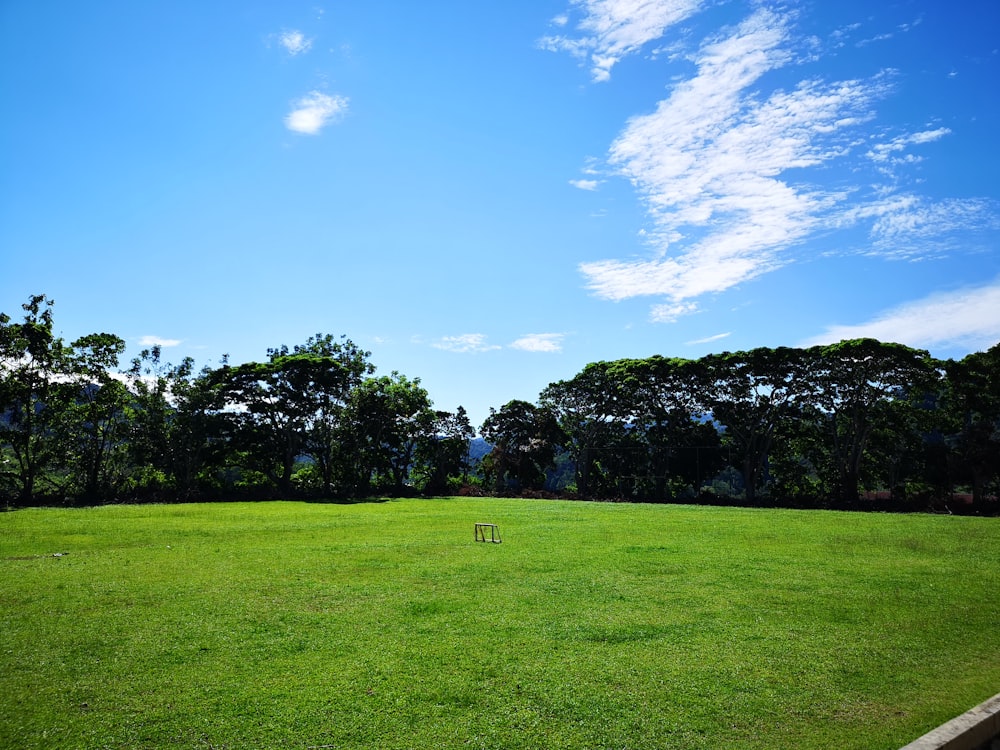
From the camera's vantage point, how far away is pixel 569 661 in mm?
6750

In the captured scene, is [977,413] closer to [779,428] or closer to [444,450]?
[779,428]

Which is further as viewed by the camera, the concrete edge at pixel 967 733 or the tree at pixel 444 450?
the tree at pixel 444 450

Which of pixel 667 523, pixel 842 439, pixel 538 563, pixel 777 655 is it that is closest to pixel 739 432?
pixel 842 439

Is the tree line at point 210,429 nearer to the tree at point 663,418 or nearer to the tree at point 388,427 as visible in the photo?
the tree at point 388,427

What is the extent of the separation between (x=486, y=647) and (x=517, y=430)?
45467mm

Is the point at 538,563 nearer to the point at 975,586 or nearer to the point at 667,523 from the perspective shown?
the point at 975,586

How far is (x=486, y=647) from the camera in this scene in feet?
23.4

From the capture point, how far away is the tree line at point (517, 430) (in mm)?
33125

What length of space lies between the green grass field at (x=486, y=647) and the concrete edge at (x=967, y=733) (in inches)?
25.2

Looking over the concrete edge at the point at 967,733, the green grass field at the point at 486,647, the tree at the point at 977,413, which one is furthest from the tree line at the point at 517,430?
the concrete edge at the point at 967,733

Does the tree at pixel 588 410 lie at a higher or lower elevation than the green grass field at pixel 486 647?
higher

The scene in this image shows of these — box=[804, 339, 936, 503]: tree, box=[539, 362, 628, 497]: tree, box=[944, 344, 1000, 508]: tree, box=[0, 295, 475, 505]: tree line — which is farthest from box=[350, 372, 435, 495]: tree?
box=[944, 344, 1000, 508]: tree

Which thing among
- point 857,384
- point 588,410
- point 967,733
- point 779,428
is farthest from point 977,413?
point 967,733

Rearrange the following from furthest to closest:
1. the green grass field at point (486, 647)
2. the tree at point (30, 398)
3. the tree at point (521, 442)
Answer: the tree at point (521, 442) < the tree at point (30, 398) < the green grass field at point (486, 647)
